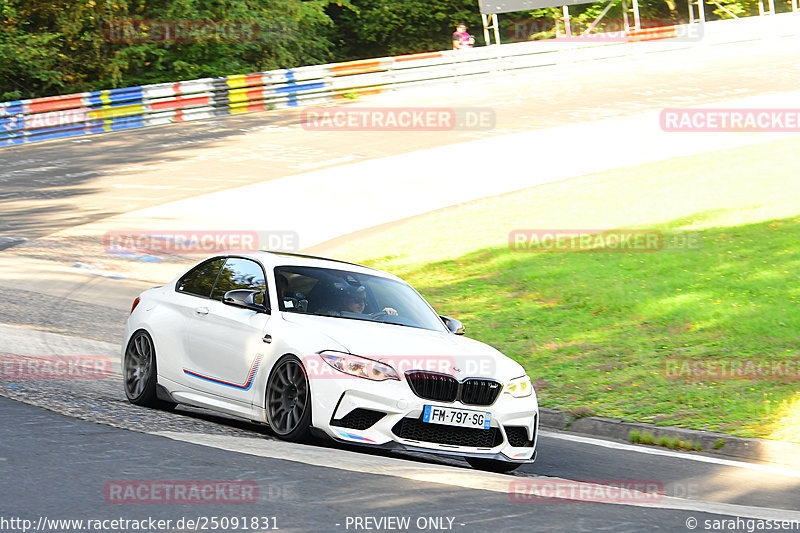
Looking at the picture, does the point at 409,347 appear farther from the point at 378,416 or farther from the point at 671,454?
the point at 671,454

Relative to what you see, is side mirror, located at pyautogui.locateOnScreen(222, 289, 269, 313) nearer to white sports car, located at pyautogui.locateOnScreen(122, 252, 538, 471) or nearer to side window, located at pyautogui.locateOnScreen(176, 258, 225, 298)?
white sports car, located at pyautogui.locateOnScreen(122, 252, 538, 471)

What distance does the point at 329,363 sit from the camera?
302 inches

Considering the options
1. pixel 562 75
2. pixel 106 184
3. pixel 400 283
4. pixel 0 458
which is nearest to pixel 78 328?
pixel 400 283

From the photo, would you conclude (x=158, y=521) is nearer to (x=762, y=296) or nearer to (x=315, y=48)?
(x=762, y=296)

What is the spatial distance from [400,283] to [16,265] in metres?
10.4

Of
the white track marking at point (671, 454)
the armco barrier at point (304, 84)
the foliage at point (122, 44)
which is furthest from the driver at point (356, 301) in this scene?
the foliage at point (122, 44)

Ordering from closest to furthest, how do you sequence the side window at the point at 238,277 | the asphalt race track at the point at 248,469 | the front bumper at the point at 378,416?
the asphalt race track at the point at 248,469
the front bumper at the point at 378,416
the side window at the point at 238,277

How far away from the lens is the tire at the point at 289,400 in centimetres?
777

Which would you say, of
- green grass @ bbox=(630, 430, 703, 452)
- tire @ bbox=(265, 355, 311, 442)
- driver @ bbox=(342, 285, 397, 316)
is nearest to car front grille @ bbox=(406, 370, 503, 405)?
tire @ bbox=(265, 355, 311, 442)

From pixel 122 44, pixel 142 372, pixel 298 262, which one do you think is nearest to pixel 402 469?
pixel 298 262

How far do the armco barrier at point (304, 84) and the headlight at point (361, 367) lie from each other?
24227 mm

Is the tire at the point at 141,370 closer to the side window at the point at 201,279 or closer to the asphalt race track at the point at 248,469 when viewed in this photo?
the asphalt race track at the point at 248,469

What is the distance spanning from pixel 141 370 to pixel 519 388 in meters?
3.58

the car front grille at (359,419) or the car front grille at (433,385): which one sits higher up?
the car front grille at (433,385)
